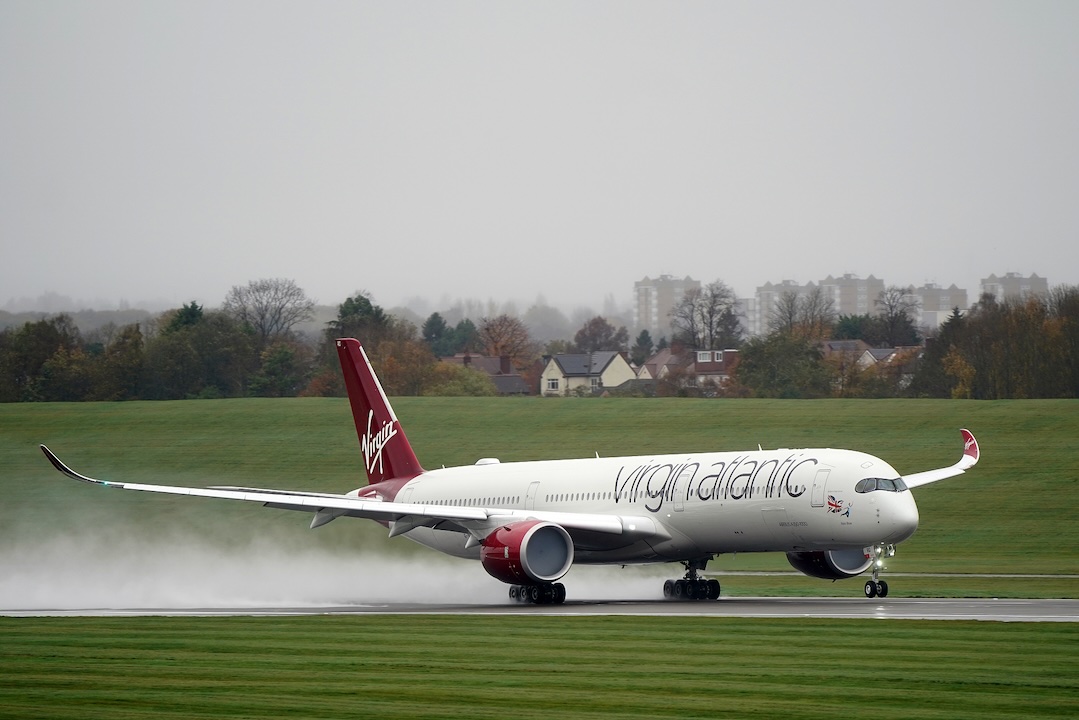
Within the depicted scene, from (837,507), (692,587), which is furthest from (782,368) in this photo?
(837,507)

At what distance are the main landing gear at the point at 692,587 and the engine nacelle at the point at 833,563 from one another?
2377 millimetres

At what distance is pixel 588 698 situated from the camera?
1969 cm

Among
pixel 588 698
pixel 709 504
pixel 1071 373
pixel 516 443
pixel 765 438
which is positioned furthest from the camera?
pixel 1071 373

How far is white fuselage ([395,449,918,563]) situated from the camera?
1471 inches

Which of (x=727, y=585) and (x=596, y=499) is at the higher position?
(x=596, y=499)

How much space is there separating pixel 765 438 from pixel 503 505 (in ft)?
143

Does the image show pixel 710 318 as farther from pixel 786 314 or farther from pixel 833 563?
pixel 833 563

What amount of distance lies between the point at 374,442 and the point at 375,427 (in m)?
0.58

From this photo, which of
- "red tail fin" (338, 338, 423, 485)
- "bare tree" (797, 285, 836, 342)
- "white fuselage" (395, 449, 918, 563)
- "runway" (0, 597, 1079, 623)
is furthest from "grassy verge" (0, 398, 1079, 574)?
"bare tree" (797, 285, 836, 342)

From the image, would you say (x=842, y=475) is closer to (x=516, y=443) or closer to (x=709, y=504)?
(x=709, y=504)

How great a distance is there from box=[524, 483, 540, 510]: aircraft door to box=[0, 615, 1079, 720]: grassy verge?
15007mm

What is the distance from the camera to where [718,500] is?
131 ft

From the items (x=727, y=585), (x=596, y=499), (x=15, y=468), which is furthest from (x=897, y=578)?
(x=15, y=468)

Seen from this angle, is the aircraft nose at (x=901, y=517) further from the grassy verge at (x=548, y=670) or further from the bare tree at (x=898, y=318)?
the bare tree at (x=898, y=318)
